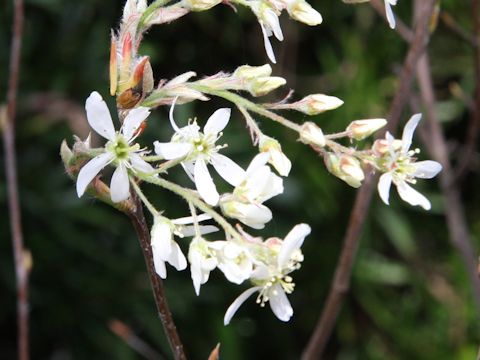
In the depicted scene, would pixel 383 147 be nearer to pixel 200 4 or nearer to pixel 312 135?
pixel 312 135

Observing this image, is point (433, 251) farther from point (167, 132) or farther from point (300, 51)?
point (167, 132)

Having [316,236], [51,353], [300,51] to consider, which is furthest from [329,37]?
[51,353]

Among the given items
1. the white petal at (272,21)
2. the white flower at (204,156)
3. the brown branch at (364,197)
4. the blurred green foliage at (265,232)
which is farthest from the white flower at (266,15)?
the blurred green foliage at (265,232)

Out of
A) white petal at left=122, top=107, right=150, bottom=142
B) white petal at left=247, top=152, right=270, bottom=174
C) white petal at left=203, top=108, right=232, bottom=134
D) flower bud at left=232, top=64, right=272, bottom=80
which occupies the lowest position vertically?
white petal at left=247, top=152, right=270, bottom=174

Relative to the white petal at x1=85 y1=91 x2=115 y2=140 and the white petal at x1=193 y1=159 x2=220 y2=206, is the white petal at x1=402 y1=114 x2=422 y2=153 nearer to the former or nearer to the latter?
the white petal at x1=193 y1=159 x2=220 y2=206

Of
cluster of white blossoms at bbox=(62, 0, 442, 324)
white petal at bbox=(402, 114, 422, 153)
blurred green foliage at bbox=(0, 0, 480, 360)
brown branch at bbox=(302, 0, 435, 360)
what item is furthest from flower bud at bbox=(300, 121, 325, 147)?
blurred green foliage at bbox=(0, 0, 480, 360)

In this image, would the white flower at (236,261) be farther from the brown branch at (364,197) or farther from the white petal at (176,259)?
the brown branch at (364,197)

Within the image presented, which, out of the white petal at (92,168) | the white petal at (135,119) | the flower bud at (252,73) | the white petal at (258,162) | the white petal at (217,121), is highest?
the flower bud at (252,73)
